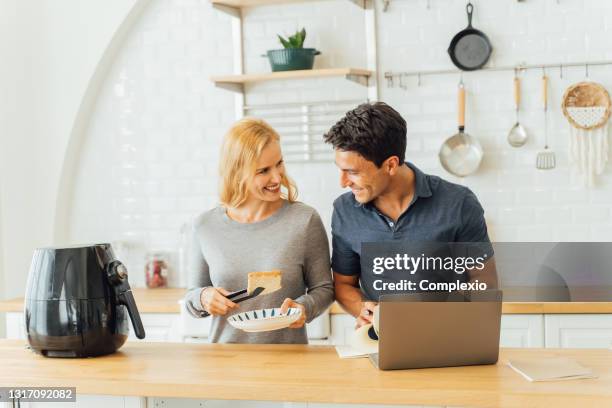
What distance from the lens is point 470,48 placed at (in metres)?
4.43

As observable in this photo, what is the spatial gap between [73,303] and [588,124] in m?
2.85

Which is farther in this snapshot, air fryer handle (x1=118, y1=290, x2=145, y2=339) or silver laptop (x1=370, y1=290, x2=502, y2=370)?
air fryer handle (x1=118, y1=290, x2=145, y2=339)

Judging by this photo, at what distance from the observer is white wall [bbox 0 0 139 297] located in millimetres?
4883

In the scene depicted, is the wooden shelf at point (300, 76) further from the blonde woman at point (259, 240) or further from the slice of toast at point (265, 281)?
the slice of toast at point (265, 281)

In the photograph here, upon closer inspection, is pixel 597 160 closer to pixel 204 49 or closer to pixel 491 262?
pixel 491 262

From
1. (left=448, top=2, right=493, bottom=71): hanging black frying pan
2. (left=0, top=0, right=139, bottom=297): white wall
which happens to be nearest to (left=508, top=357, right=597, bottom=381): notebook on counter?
(left=448, top=2, right=493, bottom=71): hanging black frying pan

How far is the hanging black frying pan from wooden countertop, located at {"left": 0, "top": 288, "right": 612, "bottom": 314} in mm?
1286

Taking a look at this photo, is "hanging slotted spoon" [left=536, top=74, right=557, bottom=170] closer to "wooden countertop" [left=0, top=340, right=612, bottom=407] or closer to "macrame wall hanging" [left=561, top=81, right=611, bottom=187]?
"macrame wall hanging" [left=561, top=81, right=611, bottom=187]

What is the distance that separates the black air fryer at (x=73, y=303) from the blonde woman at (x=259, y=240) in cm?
36

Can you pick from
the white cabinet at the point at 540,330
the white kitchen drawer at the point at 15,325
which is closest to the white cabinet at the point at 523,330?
the white cabinet at the point at 540,330

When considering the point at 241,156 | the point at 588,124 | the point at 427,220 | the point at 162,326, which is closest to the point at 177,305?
the point at 162,326

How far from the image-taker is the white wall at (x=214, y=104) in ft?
14.4

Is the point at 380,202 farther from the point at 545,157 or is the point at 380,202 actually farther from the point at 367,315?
the point at 545,157

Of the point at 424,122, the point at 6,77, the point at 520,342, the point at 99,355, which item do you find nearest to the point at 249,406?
the point at 99,355
